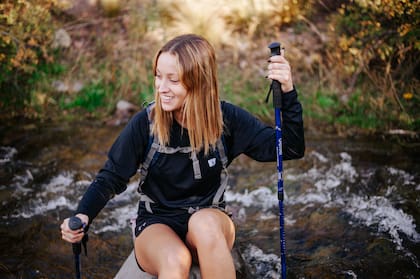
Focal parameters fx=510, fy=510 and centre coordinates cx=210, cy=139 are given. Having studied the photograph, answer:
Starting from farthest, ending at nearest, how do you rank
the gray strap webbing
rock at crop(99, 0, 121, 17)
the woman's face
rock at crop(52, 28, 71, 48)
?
1. rock at crop(99, 0, 121, 17)
2. rock at crop(52, 28, 71, 48)
3. the gray strap webbing
4. the woman's face

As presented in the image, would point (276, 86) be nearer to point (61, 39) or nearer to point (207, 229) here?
point (207, 229)

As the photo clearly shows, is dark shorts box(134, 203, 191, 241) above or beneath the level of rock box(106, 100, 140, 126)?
beneath

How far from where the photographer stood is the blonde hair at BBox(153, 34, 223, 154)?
9.92 feet

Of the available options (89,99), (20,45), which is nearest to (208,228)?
(20,45)

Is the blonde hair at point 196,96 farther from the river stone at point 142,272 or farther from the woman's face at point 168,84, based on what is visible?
the river stone at point 142,272

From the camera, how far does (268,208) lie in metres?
5.31

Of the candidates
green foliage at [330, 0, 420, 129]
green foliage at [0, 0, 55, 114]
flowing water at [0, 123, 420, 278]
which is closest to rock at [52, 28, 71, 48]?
green foliage at [0, 0, 55, 114]

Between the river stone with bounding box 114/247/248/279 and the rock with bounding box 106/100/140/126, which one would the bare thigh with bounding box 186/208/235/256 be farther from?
the rock with bounding box 106/100/140/126

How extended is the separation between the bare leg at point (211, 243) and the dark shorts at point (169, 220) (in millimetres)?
108

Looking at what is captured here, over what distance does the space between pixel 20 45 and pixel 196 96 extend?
14.0 feet

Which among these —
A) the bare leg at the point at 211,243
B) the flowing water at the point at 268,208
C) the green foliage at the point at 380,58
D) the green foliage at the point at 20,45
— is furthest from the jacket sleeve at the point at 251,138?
the green foliage at the point at 20,45

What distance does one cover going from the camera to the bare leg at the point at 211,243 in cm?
287

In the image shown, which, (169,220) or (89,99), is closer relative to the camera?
(169,220)

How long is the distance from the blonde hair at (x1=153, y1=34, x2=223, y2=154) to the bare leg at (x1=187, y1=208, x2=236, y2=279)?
1.38 feet
